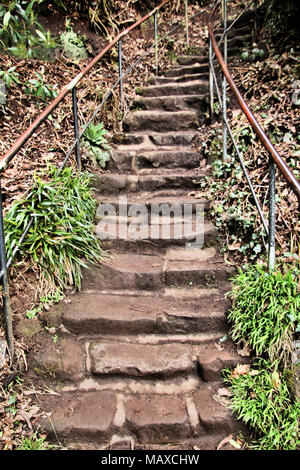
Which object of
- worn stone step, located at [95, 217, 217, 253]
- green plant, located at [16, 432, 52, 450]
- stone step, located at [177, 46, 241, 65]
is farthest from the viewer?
stone step, located at [177, 46, 241, 65]

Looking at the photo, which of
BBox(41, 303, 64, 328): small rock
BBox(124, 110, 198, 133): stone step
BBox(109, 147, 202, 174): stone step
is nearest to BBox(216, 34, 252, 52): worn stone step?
BBox(124, 110, 198, 133): stone step

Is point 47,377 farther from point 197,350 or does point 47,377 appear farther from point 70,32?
point 70,32

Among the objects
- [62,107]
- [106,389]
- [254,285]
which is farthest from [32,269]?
[62,107]

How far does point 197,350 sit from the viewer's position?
223cm

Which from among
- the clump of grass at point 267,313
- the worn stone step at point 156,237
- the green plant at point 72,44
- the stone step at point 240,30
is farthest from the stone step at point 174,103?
the clump of grass at point 267,313

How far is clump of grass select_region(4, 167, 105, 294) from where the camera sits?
2.39 m

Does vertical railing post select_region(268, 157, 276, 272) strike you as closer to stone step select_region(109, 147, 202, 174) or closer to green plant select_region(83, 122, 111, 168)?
stone step select_region(109, 147, 202, 174)

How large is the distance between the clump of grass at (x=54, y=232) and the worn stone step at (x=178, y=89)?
2.28m

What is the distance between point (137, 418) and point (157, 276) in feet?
3.27

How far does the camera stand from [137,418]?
75.1 inches

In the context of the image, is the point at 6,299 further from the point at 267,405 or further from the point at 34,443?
the point at 267,405
